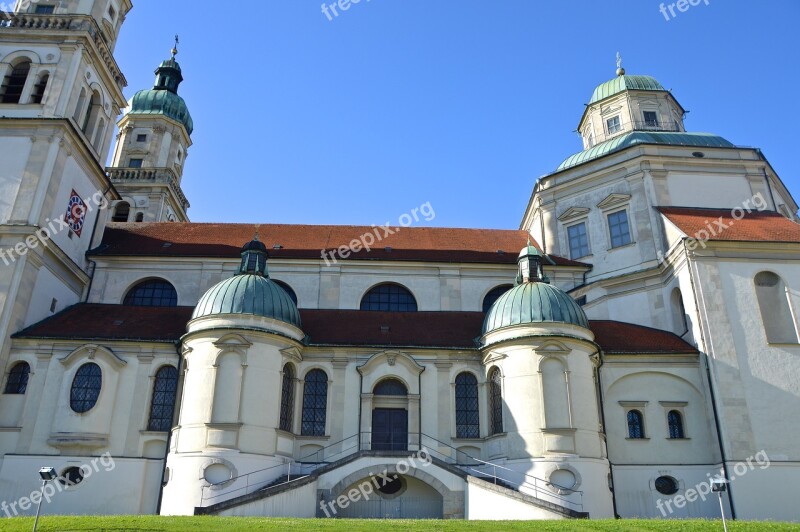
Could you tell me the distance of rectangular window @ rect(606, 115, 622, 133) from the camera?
34625mm

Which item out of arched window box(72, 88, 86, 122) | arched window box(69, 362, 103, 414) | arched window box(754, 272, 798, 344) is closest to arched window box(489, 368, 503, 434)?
arched window box(754, 272, 798, 344)

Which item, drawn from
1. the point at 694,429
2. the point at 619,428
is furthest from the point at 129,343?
the point at 694,429

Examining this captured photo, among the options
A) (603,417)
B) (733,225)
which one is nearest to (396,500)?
(603,417)

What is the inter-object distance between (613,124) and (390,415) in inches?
856

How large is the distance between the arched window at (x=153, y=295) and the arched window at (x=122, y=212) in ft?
→ 47.5

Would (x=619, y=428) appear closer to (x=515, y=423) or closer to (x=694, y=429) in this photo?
(x=694, y=429)

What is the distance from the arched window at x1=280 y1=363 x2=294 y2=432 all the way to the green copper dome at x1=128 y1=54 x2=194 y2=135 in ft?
92.3

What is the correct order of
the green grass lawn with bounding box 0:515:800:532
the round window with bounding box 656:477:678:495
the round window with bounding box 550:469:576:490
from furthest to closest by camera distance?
the round window with bounding box 656:477:678:495 → the round window with bounding box 550:469:576:490 → the green grass lawn with bounding box 0:515:800:532

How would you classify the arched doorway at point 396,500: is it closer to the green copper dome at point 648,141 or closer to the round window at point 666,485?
the round window at point 666,485

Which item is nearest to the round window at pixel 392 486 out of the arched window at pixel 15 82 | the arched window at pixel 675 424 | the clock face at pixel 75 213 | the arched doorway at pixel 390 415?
the arched doorway at pixel 390 415

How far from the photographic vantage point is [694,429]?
23.1 m

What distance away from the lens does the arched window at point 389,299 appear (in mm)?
28686

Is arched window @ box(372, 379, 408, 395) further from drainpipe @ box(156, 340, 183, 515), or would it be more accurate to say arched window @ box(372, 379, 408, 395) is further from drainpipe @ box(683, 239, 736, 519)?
drainpipe @ box(683, 239, 736, 519)

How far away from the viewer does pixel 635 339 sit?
81.8ft
